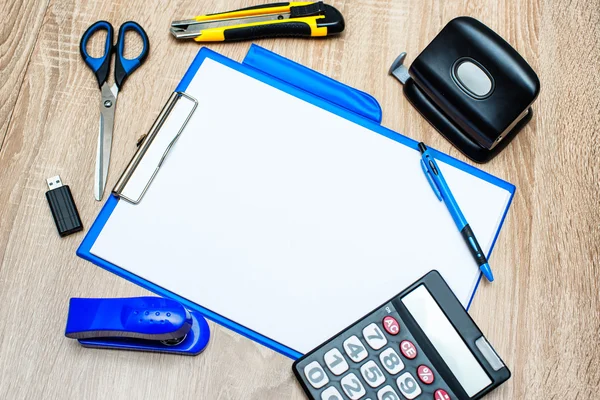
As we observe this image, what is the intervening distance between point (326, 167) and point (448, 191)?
0.12 m

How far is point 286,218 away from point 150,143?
0.52ft

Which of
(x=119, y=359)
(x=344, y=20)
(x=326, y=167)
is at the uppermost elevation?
(x=344, y=20)

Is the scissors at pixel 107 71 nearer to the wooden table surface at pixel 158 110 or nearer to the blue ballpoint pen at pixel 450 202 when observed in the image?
the wooden table surface at pixel 158 110

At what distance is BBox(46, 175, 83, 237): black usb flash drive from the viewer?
57 centimetres

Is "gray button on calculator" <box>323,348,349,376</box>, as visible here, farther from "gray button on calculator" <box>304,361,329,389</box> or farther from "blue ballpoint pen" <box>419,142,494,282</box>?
"blue ballpoint pen" <box>419,142,494,282</box>

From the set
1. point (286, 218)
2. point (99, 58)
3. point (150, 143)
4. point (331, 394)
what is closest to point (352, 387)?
point (331, 394)

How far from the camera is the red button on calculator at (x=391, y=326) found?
53 centimetres

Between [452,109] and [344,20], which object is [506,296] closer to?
[452,109]

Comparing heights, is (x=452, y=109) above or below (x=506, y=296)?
above

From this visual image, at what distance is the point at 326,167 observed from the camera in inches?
23.8

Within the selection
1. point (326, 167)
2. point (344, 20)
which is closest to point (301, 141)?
point (326, 167)

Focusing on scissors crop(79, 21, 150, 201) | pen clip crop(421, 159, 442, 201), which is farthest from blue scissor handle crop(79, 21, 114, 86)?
pen clip crop(421, 159, 442, 201)

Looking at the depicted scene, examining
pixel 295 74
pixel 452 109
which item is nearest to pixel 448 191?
pixel 452 109

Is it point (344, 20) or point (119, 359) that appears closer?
point (119, 359)
